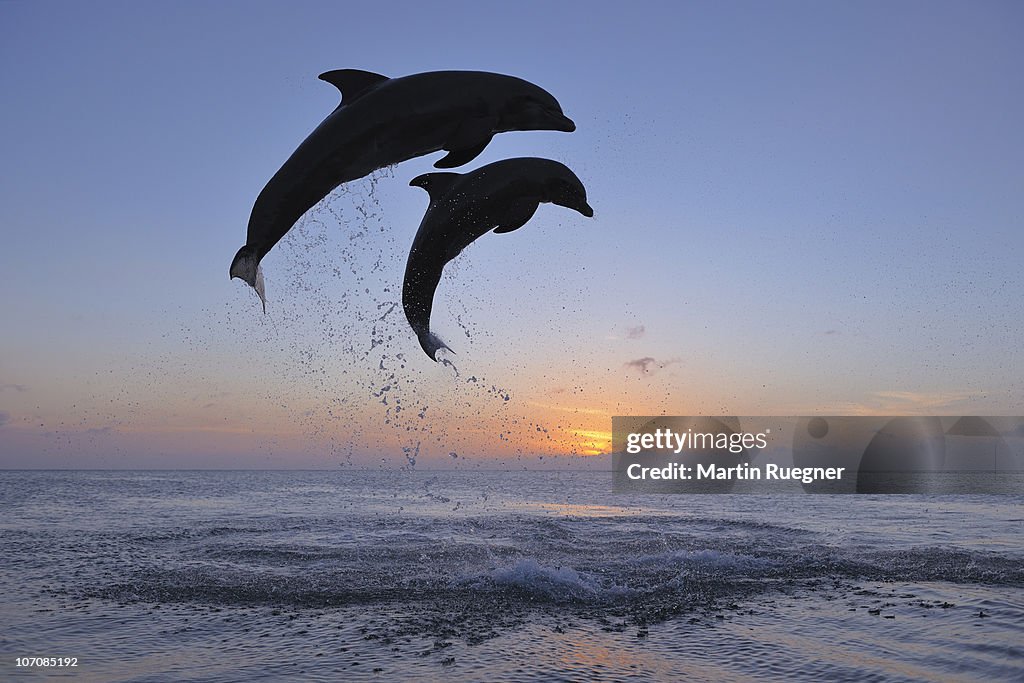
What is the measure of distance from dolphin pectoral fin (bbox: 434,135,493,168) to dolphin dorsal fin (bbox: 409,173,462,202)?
1356 millimetres

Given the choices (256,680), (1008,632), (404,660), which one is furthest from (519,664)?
(1008,632)

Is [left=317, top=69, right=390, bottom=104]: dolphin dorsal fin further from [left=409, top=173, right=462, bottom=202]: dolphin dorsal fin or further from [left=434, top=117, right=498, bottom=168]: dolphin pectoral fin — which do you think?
[left=409, top=173, right=462, bottom=202]: dolphin dorsal fin

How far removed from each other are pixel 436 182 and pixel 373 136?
1854 millimetres

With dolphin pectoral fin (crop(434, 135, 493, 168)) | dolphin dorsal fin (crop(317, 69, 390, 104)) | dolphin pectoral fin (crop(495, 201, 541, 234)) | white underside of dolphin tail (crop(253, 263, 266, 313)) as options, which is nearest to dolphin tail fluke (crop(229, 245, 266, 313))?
white underside of dolphin tail (crop(253, 263, 266, 313))

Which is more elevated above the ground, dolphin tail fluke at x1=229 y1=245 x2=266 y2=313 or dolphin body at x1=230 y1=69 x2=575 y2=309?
dolphin body at x1=230 y1=69 x2=575 y2=309

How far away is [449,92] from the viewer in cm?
752

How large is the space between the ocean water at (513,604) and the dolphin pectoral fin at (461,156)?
5.48m

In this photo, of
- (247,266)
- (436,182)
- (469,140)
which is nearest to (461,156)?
(469,140)

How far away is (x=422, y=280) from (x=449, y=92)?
8.17ft

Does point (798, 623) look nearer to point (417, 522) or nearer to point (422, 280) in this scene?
point (422, 280)

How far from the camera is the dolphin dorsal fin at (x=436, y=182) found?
914cm

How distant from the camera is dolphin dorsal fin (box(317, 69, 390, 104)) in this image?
7787 millimetres

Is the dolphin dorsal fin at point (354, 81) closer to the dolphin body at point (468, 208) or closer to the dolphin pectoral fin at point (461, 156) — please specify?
the dolphin pectoral fin at point (461, 156)

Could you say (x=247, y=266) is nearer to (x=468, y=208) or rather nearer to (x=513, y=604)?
(x=468, y=208)
